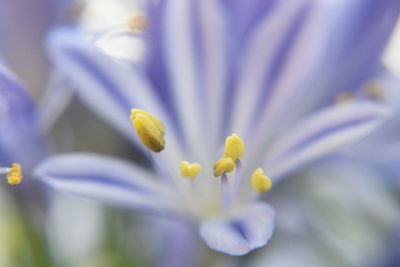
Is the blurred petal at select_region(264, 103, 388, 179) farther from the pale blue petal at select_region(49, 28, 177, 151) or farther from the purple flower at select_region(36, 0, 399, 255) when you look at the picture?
the pale blue petal at select_region(49, 28, 177, 151)

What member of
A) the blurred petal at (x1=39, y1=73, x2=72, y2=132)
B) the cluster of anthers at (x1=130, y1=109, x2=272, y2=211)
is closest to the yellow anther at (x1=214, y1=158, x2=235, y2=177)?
the cluster of anthers at (x1=130, y1=109, x2=272, y2=211)

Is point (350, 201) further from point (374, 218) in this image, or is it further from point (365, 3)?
point (365, 3)

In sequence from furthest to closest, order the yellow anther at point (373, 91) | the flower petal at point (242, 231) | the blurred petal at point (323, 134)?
the yellow anther at point (373, 91), the blurred petal at point (323, 134), the flower petal at point (242, 231)

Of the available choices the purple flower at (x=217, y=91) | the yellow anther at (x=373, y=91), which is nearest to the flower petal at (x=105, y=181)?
the purple flower at (x=217, y=91)

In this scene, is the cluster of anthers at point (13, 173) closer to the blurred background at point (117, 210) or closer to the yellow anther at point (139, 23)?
the blurred background at point (117, 210)

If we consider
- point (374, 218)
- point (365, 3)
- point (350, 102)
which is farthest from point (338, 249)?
point (365, 3)
